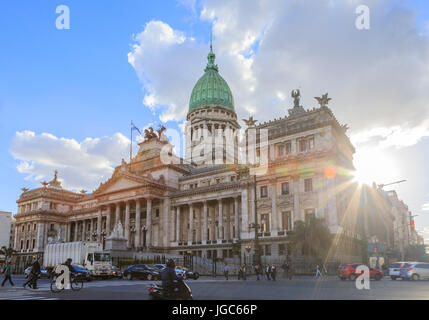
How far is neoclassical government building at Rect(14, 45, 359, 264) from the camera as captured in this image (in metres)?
52.7

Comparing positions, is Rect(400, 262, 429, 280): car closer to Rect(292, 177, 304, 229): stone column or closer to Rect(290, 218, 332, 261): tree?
Rect(290, 218, 332, 261): tree

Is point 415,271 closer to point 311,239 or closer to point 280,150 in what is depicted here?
point 311,239

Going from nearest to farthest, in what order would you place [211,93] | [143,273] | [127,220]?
[143,273] < [127,220] < [211,93]

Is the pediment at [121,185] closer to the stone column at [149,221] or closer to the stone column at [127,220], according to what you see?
the stone column at [127,220]

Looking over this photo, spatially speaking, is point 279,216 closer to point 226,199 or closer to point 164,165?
point 226,199

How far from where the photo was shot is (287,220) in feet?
175

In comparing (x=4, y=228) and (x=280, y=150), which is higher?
(x=280, y=150)

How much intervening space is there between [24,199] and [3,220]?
292 inches

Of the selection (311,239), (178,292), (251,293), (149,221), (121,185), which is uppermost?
(121,185)

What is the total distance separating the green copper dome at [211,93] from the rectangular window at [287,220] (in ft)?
177

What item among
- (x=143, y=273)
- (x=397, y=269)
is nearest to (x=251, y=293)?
(x=143, y=273)

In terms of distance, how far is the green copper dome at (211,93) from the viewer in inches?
4065

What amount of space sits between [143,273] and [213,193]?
1263 inches
